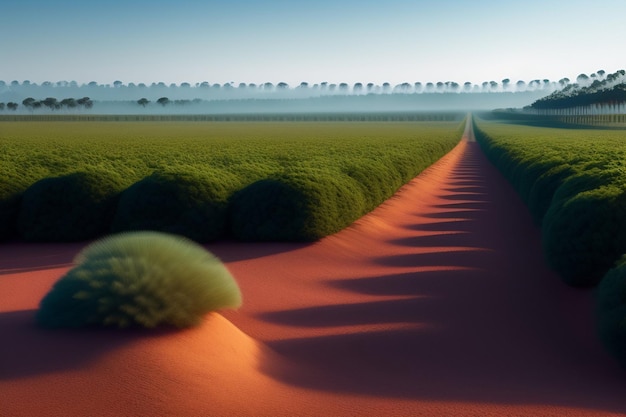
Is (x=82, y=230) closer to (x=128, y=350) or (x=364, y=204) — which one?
(x=364, y=204)

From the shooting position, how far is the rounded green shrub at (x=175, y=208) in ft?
47.2

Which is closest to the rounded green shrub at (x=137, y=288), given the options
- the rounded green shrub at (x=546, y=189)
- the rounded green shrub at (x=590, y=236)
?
the rounded green shrub at (x=590, y=236)

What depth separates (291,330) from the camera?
8.99 meters

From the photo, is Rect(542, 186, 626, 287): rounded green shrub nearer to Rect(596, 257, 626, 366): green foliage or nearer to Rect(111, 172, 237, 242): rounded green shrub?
Rect(596, 257, 626, 366): green foliage

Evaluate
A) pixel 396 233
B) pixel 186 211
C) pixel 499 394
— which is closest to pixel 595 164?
pixel 396 233

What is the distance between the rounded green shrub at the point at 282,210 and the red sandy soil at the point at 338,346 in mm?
333

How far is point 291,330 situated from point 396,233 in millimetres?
8623

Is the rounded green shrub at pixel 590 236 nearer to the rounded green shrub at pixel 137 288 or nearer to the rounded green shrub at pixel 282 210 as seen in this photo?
the rounded green shrub at pixel 282 210

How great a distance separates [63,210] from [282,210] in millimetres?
4910

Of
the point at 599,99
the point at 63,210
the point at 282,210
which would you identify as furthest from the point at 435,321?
the point at 599,99

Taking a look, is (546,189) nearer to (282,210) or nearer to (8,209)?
(282,210)

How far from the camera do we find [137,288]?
22.9 feet

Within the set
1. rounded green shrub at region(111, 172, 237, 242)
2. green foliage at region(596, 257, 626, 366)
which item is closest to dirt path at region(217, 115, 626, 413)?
green foliage at region(596, 257, 626, 366)

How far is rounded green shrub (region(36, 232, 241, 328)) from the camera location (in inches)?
272
